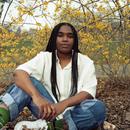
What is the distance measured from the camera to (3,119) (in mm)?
3277

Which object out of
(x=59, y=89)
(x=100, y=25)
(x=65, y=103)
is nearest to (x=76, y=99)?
(x=65, y=103)

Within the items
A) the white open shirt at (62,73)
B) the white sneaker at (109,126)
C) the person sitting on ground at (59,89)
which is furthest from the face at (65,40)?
Answer: the white sneaker at (109,126)

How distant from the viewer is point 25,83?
11.0 ft

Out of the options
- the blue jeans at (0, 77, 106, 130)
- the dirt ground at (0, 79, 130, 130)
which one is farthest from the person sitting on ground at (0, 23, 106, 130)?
the dirt ground at (0, 79, 130, 130)

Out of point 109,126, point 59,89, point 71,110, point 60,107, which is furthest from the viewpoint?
point 109,126

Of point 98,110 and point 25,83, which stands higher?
point 25,83

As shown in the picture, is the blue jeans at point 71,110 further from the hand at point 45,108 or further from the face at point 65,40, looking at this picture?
the face at point 65,40

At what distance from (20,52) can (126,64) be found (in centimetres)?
185

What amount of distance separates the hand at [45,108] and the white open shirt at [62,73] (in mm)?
346

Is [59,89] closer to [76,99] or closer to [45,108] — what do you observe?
[76,99]

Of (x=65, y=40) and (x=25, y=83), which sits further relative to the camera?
(x=65, y=40)

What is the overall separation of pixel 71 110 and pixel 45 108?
40 centimetres

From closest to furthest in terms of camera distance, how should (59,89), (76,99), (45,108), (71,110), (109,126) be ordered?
(45,108), (76,99), (71,110), (59,89), (109,126)

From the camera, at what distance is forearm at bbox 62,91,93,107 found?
337cm
